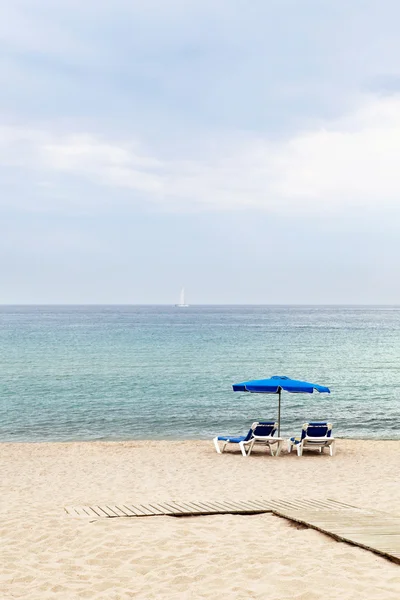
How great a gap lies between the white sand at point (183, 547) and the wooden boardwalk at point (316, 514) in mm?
171

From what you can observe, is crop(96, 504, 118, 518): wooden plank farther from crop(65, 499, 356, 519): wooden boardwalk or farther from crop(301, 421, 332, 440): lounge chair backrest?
crop(301, 421, 332, 440): lounge chair backrest

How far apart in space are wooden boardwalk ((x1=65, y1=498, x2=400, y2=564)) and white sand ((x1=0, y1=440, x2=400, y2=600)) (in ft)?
0.56

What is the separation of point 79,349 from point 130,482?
4824 centimetres

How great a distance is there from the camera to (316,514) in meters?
7.96

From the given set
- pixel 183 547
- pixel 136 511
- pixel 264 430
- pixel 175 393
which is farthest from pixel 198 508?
pixel 175 393

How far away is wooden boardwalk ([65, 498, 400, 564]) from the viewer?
667 centimetres

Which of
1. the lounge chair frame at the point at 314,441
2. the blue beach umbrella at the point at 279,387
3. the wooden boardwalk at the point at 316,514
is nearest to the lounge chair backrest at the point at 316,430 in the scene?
the lounge chair frame at the point at 314,441

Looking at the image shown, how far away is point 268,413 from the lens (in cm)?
2644

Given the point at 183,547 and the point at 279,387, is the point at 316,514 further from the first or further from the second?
the point at 279,387

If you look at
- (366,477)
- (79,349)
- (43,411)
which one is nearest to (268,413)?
(43,411)

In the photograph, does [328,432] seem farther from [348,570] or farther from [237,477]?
[348,570]

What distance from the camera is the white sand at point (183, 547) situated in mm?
5516

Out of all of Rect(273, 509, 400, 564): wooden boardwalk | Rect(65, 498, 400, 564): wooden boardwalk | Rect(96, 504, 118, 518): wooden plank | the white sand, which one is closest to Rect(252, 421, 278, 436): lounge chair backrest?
the white sand

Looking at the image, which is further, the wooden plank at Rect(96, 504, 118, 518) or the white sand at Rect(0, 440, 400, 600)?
the wooden plank at Rect(96, 504, 118, 518)
